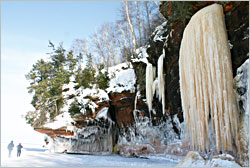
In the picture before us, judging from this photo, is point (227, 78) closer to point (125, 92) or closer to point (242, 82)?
point (242, 82)

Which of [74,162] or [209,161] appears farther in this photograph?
[74,162]

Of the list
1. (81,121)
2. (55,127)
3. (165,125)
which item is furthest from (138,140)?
(55,127)

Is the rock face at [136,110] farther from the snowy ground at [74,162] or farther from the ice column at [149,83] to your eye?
the snowy ground at [74,162]

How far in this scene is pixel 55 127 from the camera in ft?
38.3

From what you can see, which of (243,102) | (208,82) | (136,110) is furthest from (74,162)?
(243,102)

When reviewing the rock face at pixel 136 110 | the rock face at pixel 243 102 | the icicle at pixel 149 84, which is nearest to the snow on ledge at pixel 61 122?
the rock face at pixel 136 110

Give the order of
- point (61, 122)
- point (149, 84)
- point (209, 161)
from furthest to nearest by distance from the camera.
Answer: point (61, 122) → point (149, 84) → point (209, 161)

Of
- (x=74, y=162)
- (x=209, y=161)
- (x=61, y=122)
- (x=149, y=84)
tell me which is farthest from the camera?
(x=61, y=122)

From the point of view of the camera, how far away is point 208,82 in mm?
5070

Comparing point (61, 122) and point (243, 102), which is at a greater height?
point (243, 102)

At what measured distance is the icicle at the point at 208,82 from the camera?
15.4ft

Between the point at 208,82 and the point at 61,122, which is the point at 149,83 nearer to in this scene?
the point at 208,82

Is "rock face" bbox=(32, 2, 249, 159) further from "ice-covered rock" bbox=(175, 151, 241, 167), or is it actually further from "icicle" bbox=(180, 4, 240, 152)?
"ice-covered rock" bbox=(175, 151, 241, 167)

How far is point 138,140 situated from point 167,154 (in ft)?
7.56
